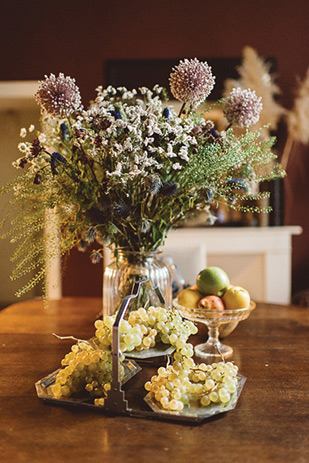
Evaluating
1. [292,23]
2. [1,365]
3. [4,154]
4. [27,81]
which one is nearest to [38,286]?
[4,154]

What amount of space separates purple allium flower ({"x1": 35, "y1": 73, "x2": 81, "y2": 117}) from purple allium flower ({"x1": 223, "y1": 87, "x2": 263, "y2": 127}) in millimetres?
436

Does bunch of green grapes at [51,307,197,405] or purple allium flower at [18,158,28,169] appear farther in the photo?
purple allium flower at [18,158,28,169]

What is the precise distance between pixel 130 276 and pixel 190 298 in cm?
18

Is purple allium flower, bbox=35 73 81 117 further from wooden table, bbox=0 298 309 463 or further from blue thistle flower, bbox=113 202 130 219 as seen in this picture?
wooden table, bbox=0 298 309 463

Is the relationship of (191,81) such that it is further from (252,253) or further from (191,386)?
(252,253)

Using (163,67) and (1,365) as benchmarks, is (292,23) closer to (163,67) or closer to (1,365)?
(163,67)

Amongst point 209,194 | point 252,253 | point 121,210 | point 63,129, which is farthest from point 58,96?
point 252,253

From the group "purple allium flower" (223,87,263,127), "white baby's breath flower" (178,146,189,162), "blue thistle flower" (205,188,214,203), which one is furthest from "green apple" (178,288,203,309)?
"purple allium flower" (223,87,263,127)

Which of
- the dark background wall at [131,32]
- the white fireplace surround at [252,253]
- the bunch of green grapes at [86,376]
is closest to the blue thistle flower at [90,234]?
the bunch of green grapes at [86,376]

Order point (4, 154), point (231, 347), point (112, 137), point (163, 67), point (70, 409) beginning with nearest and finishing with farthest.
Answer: point (70, 409) → point (112, 137) → point (231, 347) → point (163, 67) → point (4, 154)

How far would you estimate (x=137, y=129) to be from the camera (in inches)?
46.4

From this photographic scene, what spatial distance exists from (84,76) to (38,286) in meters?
2.53

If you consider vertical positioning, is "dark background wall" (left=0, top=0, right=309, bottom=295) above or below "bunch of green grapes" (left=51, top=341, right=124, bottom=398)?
above

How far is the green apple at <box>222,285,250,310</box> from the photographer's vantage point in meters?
1.26
